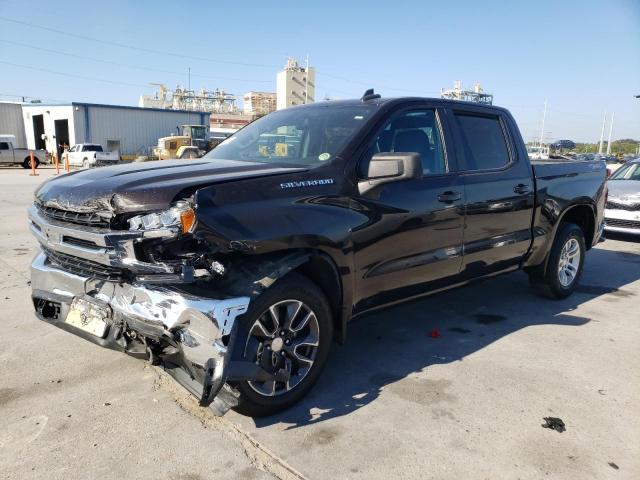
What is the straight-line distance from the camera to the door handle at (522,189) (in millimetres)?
4586

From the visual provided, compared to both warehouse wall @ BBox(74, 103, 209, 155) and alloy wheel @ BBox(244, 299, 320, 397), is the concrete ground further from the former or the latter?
warehouse wall @ BBox(74, 103, 209, 155)

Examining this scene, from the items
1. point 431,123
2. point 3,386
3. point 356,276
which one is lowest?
point 3,386

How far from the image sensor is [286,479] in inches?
98.4

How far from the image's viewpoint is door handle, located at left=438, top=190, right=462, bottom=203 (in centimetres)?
385

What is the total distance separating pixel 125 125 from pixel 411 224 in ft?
143

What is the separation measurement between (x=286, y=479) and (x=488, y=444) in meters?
Result: 1.13

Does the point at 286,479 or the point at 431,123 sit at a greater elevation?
the point at 431,123

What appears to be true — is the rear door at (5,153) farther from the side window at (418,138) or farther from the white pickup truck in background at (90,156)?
the side window at (418,138)

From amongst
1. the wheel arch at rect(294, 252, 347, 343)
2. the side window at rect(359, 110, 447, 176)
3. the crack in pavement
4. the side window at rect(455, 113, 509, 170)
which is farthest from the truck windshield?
the crack in pavement

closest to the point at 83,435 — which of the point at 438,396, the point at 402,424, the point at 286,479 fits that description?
the point at 286,479

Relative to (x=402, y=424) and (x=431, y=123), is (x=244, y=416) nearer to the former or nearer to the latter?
(x=402, y=424)

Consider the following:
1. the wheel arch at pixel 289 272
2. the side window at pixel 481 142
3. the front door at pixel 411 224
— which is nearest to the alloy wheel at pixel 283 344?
the wheel arch at pixel 289 272

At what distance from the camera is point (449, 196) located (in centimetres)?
391

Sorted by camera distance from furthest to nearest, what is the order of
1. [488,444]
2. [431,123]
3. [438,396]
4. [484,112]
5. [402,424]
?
1. [484,112]
2. [431,123]
3. [438,396]
4. [402,424]
5. [488,444]
